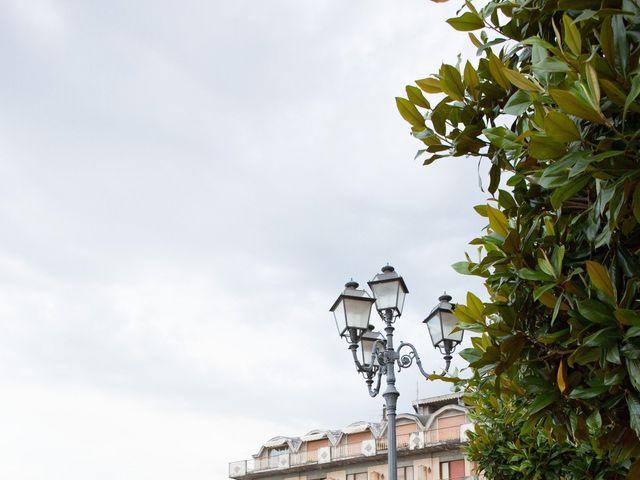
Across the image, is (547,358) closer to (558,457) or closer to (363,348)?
(558,457)

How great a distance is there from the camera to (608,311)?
304 cm

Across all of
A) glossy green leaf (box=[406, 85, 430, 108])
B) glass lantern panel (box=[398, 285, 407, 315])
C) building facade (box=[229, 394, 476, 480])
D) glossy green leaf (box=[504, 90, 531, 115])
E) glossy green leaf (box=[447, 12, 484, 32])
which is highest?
building facade (box=[229, 394, 476, 480])

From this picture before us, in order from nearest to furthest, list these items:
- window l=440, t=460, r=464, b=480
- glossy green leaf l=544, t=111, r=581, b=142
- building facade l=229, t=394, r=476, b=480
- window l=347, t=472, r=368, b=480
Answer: glossy green leaf l=544, t=111, r=581, b=142, window l=440, t=460, r=464, b=480, building facade l=229, t=394, r=476, b=480, window l=347, t=472, r=368, b=480

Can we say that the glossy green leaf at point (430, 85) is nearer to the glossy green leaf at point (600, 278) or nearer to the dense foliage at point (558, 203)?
the dense foliage at point (558, 203)

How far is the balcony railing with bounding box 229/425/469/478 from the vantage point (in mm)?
40844

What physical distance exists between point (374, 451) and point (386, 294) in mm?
33919

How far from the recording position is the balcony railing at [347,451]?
4084 cm

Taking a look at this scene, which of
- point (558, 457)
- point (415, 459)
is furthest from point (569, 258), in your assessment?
point (415, 459)

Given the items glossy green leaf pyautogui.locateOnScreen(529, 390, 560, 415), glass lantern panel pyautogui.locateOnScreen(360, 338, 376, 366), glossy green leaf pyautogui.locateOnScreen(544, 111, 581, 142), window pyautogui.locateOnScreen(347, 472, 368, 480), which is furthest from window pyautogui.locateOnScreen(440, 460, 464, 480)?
glossy green leaf pyautogui.locateOnScreen(544, 111, 581, 142)

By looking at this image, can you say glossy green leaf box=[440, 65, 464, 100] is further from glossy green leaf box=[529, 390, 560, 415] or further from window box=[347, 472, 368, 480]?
window box=[347, 472, 368, 480]

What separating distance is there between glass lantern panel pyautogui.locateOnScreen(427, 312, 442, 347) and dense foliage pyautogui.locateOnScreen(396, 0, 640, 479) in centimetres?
692

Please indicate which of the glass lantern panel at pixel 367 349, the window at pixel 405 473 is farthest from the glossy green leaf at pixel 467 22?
the window at pixel 405 473

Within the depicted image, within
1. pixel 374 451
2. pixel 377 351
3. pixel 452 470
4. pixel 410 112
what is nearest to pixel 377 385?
pixel 377 351

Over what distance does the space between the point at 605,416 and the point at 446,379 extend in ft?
6.23
